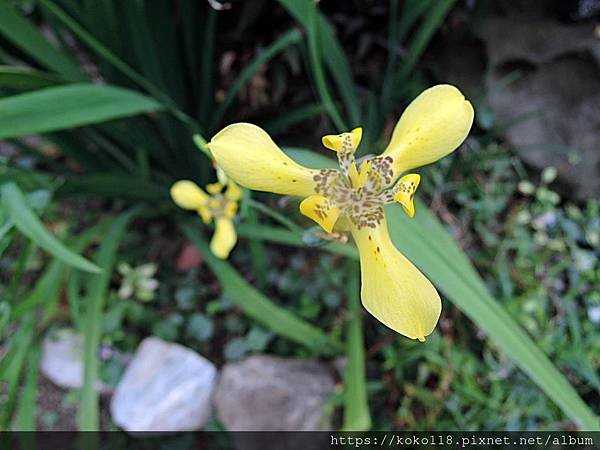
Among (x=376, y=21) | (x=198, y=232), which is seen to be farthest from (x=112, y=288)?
(x=376, y=21)

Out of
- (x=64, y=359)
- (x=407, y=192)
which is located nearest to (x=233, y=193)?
(x=407, y=192)

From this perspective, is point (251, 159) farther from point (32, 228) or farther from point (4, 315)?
point (4, 315)

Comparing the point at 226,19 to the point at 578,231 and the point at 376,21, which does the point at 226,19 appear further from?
the point at 578,231

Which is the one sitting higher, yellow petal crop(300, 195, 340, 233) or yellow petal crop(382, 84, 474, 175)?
yellow petal crop(382, 84, 474, 175)

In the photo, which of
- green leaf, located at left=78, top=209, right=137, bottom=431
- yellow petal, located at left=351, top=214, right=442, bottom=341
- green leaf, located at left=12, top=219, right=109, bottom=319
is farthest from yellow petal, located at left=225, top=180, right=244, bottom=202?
yellow petal, located at left=351, top=214, right=442, bottom=341

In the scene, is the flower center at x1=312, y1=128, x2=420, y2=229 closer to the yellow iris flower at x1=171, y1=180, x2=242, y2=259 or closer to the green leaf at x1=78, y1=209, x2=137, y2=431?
the yellow iris flower at x1=171, y1=180, x2=242, y2=259

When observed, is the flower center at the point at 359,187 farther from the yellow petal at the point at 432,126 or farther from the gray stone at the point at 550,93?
the gray stone at the point at 550,93

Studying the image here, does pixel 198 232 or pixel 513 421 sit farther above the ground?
pixel 198 232
